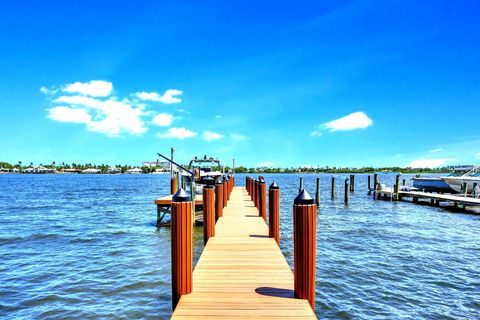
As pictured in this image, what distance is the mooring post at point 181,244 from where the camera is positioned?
502cm

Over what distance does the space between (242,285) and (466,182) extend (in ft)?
125

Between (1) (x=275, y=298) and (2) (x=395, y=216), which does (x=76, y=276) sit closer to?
(1) (x=275, y=298)

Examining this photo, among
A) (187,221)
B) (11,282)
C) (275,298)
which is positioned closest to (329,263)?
(275,298)

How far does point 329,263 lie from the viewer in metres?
11.9

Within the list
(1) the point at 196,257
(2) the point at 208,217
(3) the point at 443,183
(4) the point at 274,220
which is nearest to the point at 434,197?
(3) the point at 443,183

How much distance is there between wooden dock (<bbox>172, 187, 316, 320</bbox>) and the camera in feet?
14.6

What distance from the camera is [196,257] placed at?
A: 1278 cm

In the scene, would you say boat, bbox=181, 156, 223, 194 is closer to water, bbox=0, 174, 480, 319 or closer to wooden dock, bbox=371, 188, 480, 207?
water, bbox=0, 174, 480, 319

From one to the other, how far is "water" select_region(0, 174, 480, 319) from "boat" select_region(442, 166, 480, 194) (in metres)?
15.6

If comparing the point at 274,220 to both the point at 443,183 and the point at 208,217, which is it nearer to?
the point at 208,217

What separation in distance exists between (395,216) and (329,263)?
47.9ft

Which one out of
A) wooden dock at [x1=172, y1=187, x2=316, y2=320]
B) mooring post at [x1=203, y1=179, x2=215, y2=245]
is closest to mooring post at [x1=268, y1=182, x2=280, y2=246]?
wooden dock at [x1=172, y1=187, x2=316, y2=320]

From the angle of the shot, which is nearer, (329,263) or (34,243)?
(329,263)

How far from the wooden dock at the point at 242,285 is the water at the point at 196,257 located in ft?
6.81
